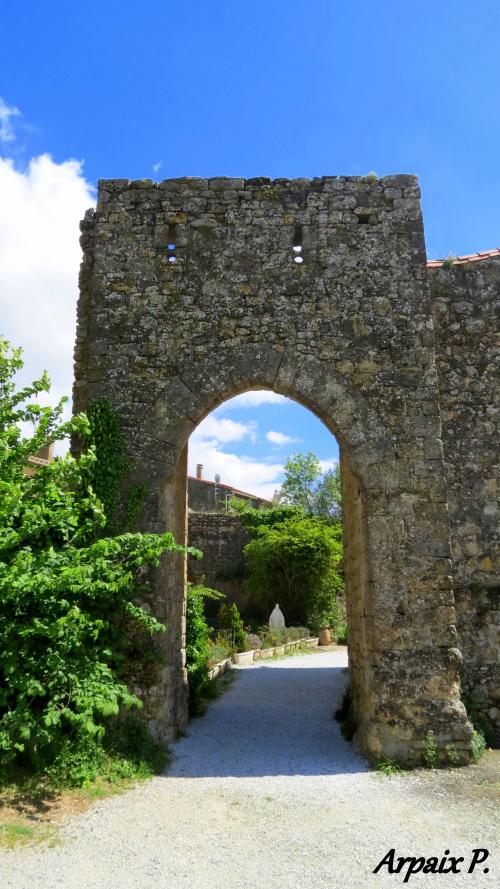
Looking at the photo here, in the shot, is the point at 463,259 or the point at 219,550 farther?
the point at 219,550

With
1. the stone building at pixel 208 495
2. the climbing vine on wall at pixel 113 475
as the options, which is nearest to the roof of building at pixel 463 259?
the climbing vine on wall at pixel 113 475

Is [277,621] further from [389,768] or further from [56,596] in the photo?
[56,596]

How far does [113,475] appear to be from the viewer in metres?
6.06

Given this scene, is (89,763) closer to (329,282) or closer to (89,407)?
(89,407)

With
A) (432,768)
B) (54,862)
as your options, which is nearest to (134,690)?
(54,862)

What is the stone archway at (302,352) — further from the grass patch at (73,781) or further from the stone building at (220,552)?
the stone building at (220,552)

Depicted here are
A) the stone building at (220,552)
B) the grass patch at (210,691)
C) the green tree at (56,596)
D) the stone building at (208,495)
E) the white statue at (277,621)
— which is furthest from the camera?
the stone building at (208,495)

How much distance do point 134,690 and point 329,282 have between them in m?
4.56

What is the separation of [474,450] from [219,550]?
43.8 feet

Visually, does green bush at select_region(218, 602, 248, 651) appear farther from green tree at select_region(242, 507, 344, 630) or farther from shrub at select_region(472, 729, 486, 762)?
shrub at select_region(472, 729, 486, 762)

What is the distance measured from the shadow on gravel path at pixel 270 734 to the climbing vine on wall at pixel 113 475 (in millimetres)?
2310

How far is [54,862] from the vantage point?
375 centimetres

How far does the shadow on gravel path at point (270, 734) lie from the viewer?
5.57m

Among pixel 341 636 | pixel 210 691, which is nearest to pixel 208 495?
pixel 341 636
